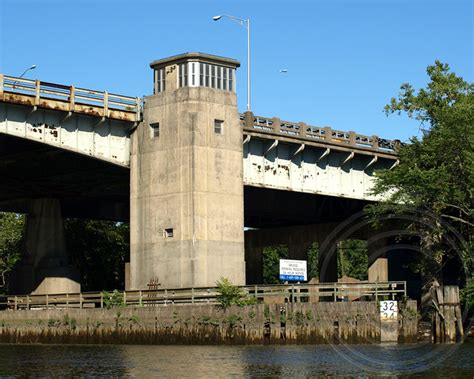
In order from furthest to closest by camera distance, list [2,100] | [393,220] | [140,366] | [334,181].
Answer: [393,220] < [334,181] < [2,100] < [140,366]

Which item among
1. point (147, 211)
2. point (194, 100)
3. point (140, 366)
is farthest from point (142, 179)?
point (140, 366)

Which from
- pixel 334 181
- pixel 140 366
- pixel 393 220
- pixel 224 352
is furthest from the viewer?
pixel 393 220

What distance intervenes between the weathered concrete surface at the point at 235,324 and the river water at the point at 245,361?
1.68m

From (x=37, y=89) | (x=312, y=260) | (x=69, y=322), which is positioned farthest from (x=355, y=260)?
(x=37, y=89)

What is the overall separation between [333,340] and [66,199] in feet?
136

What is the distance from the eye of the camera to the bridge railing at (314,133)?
2790 inches

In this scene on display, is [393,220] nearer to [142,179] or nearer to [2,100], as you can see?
[142,179]

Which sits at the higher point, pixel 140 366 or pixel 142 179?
pixel 142 179

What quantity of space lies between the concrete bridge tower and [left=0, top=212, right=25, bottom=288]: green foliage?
48209 mm

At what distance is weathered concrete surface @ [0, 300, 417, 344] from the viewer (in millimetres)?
55094

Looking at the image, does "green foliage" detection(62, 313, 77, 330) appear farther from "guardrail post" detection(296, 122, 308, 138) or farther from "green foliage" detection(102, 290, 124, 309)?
"guardrail post" detection(296, 122, 308, 138)

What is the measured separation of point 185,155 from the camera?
A: 2598 inches

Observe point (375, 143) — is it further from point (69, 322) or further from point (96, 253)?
point (96, 253)

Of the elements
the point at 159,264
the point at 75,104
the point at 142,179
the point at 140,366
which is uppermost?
the point at 75,104
